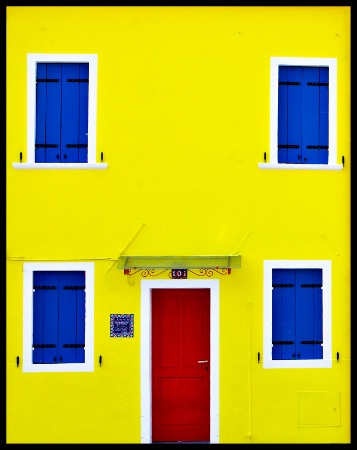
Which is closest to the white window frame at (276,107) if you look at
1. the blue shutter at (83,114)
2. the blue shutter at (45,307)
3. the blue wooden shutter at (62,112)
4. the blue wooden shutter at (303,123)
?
the blue wooden shutter at (303,123)

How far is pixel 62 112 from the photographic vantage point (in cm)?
675

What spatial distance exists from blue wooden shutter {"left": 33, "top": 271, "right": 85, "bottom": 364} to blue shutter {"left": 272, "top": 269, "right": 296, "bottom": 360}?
109 inches

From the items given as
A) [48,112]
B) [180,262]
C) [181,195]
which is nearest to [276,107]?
[181,195]

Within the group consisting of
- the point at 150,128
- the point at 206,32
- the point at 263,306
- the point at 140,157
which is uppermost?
the point at 206,32

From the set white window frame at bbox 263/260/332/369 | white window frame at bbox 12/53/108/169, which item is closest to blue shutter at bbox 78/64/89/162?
white window frame at bbox 12/53/108/169

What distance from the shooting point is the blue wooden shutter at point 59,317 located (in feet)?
21.8

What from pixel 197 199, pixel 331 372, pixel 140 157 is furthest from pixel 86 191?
pixel 331 372

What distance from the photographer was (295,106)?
6.83m

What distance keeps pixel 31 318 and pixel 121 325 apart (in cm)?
128

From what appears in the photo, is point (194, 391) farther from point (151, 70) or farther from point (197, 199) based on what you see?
point (151, 70)

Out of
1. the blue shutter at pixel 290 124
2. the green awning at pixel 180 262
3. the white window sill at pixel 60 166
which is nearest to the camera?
the green awning at pixel 180 262

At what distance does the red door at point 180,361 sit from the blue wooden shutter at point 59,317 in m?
1.09

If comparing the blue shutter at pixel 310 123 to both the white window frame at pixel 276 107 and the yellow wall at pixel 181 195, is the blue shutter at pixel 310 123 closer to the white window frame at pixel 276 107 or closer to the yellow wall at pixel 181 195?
the white window frame at pixel 276 107

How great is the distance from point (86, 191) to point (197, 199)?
5.22 ft
